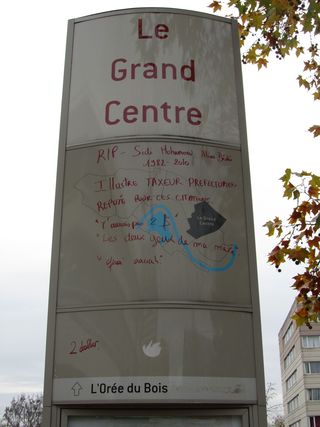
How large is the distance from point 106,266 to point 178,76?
5.88 ft

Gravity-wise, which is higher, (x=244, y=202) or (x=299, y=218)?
(x=299, y=218)

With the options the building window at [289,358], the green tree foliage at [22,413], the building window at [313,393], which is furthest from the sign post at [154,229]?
the building window at [289,358]

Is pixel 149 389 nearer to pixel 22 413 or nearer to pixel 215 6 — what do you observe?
pixel 215 6

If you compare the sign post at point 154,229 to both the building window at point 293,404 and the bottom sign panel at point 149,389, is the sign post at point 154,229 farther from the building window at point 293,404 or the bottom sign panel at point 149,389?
the building window at point 293,404

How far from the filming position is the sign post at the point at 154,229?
387 cm

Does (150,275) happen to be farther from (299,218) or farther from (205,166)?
(299,218)

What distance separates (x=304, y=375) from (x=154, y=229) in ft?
202

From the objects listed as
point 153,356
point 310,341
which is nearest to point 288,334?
point 310,341

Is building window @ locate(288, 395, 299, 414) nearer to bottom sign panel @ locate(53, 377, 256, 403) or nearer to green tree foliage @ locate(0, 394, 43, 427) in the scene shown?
green tree foliage @ locate(0, 394, 43, 427)

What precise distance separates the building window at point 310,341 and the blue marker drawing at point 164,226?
61285 mm

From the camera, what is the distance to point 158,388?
3.75 m

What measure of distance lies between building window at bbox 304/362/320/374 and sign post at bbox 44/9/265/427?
2395 inches

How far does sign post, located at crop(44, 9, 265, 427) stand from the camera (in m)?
3.87

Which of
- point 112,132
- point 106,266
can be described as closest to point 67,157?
point 112,132
